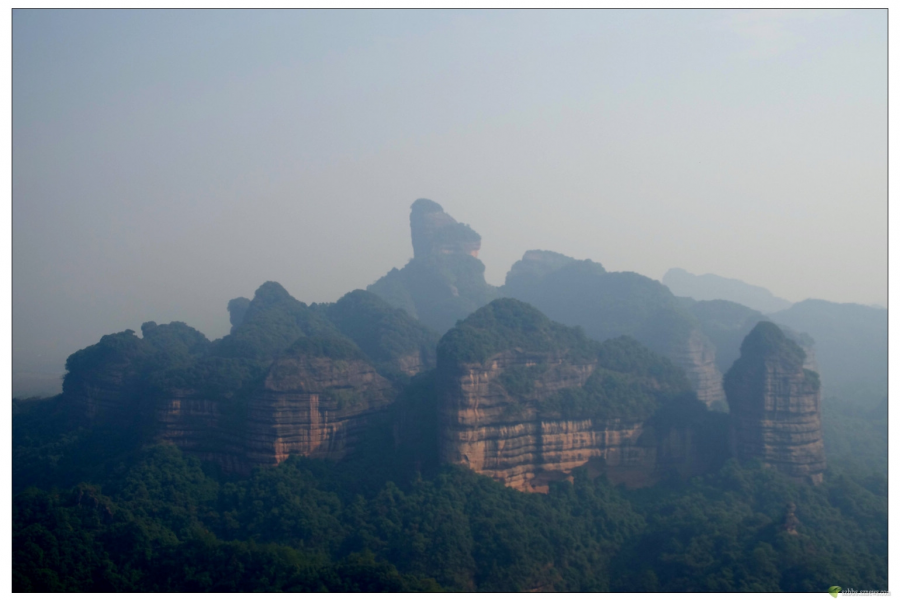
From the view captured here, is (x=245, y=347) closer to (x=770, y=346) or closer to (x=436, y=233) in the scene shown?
(x=770, y=346)

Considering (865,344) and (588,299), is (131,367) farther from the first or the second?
(865,344)

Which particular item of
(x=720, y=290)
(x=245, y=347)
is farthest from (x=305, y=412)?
(x=720, y=290)

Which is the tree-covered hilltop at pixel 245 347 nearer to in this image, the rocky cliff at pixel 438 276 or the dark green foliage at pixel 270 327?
the dark green foliage at pixel 270 327

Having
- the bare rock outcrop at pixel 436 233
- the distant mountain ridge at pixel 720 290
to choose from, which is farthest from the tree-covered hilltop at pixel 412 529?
the distant mountain ridge at pixel 720 290

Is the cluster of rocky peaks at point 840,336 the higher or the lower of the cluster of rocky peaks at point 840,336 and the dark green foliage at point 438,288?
the lower

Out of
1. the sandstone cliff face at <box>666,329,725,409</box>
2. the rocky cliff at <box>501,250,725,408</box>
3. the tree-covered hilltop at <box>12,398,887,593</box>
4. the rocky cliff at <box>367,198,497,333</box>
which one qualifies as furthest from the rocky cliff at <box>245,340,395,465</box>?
the rocky cliff at <box>367,198,497,333</box>

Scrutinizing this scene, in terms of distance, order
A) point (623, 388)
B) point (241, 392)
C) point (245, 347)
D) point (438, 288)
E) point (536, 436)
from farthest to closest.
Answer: point (438, 288)
point (245, 347)
point (623, 388)
point (241, 392)
point (536, 436)

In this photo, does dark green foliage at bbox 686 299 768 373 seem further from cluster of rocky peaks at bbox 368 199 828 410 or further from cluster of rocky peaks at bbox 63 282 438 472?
cluster of rocky peaks at bbox 63 282 438 472
